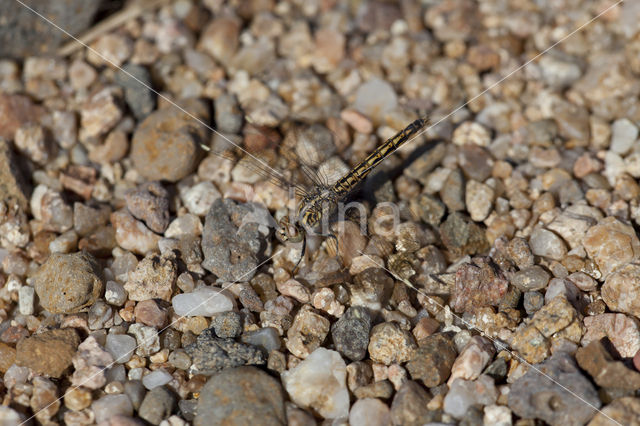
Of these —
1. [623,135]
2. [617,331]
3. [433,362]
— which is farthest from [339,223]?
[623,135]

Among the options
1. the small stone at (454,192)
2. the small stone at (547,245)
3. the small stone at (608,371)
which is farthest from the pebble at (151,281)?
the small stone at (608,371)

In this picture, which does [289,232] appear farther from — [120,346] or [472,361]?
[472,361]

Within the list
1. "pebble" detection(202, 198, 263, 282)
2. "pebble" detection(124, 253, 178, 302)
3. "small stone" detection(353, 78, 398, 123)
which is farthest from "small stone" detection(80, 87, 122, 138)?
"small stone" detection(353, 78, 398, 123)

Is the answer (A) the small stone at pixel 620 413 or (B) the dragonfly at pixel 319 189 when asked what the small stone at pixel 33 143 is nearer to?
(B) the dragonfly at pixel 319 189

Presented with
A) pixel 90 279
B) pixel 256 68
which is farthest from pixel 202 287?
pixel 256 68

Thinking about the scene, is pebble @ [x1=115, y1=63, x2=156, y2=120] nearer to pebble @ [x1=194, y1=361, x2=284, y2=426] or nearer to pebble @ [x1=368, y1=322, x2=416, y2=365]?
pebble @ [x1=194, y1=361, x2=284, y2=426]

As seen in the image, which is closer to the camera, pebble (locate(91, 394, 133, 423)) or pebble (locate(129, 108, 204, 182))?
pebble (locate(91, 394, 133, 423))

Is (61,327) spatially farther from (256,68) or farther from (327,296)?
(256,68)
